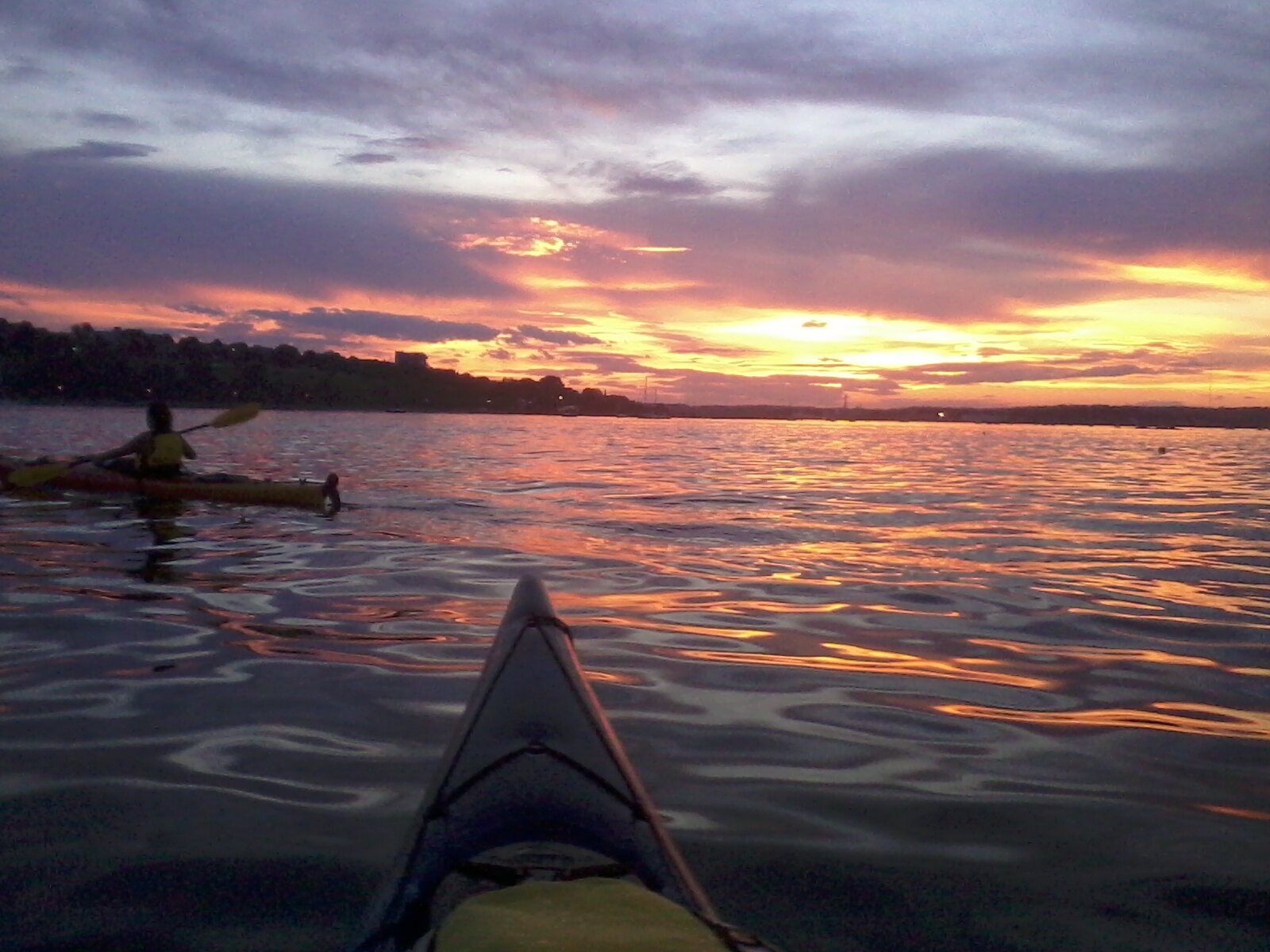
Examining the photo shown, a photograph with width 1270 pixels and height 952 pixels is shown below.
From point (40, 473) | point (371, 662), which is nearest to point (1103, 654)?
point (371, 662)

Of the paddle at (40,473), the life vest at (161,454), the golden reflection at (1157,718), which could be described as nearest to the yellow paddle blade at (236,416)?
the paddle at (40,473)

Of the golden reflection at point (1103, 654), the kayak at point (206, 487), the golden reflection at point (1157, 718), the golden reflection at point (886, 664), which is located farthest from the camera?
the kayak at point (206, 487)

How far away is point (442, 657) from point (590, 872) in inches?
133

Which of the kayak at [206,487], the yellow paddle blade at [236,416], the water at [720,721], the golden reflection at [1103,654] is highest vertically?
the yellow paddle blade at [236,416]

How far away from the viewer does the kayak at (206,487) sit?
12633mm

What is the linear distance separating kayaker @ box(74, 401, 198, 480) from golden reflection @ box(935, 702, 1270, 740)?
11352mm

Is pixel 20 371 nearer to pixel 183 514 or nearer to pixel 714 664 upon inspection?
pixel 183 514

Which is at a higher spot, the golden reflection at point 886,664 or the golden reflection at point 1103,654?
the golden reflection at point 1103,654

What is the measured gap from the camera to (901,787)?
155 inches

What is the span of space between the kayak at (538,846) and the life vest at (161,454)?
1133 cm

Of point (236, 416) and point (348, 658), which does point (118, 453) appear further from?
point (348, 658)

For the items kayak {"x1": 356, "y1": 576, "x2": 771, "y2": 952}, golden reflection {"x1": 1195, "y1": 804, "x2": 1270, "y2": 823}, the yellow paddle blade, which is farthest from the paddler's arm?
golden reflection {"x1": 1195, "y1": 804, "x2": 1270, "y2": 823}

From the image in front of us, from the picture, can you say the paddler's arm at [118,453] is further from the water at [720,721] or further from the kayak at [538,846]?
the kayak at [538,846]

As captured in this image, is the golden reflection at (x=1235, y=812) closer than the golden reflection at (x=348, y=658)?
Yes
